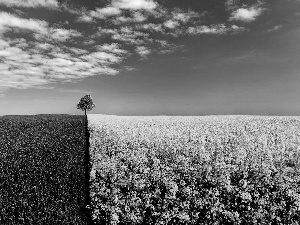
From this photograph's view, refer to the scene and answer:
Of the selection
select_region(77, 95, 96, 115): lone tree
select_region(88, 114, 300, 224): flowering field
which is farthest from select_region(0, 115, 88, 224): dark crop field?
select_region(77, 95, 96, 115): lone tree

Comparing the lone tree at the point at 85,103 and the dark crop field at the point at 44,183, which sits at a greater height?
the lone tree at the point at 85,103

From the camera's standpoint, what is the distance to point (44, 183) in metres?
13.9

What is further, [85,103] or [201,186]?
[85,103]

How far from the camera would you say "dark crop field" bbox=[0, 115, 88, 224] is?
11.1 m

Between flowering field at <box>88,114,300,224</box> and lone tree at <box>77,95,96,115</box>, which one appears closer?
flowering field at <box>88,114,300,224</box>

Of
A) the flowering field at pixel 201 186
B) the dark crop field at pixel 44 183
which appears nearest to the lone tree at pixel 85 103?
the dark crop field at pixel 44 183

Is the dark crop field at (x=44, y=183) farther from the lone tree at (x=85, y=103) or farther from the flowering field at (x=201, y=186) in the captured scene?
the lone tree at (x=85, y=103)

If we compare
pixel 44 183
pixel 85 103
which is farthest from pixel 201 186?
pixel 85 103

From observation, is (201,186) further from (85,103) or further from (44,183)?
(85,103)

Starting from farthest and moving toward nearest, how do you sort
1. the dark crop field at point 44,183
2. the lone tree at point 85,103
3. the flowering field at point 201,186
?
the lone tree at point 85,103 < the dark crop field at point 44,183 < the flowering field at point 201,186

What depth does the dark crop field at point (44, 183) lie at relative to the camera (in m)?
11.1

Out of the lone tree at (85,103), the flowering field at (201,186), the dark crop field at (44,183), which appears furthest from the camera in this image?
the lone tree at (85,103)

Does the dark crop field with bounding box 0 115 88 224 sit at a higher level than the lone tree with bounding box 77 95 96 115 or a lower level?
lower

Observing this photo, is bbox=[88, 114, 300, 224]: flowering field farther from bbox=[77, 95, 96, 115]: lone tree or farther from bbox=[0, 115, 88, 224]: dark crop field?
bbox=[77, 95, 96, 115]: lone tree
